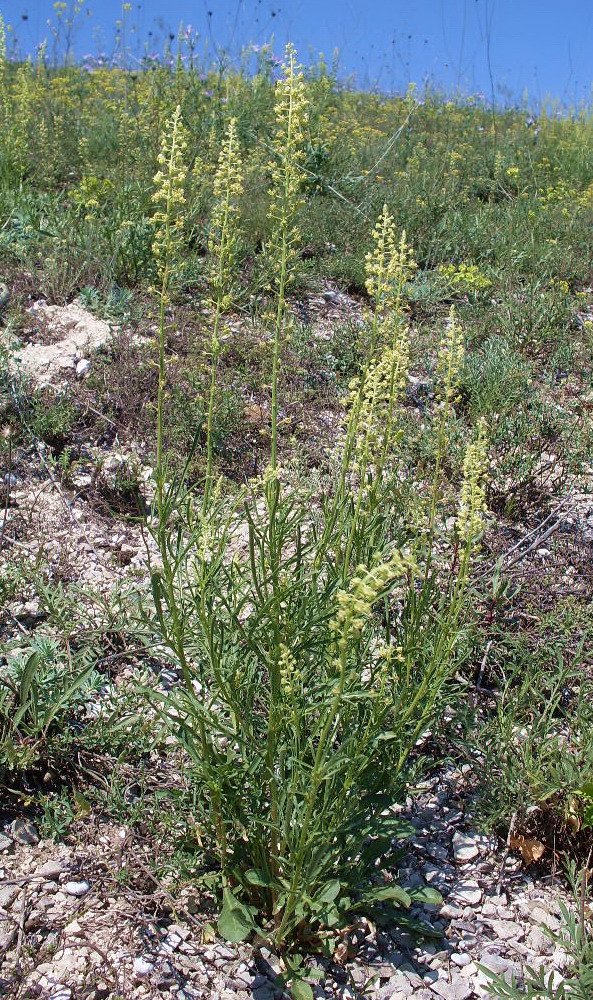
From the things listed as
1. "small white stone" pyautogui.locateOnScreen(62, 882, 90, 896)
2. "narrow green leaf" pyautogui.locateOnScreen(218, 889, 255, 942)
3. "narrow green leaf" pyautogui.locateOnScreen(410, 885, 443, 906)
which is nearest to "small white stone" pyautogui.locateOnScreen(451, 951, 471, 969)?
"narrow green leaf" pyautogui.locateOnScreen(410, 885, 443, 906)

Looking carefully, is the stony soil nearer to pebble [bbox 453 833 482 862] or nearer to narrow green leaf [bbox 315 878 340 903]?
pebble [bbox 453 833 482 862]

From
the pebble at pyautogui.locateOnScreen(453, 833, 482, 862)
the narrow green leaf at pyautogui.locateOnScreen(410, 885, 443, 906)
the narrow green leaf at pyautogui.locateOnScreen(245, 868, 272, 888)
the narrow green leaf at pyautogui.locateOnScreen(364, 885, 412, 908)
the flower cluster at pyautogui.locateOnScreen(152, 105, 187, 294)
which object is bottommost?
the pebble at pyautogui.locateOnScreen(453, 833, 482, 862)

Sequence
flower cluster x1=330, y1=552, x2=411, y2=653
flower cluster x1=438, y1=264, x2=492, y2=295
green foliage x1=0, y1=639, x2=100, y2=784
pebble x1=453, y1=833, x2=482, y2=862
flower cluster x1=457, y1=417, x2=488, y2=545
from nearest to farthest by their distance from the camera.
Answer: flower cluster x1=330, y1=552, x2=411, y2=653, flower cluster x1=457, y1=417, x2=488, y2=545, green foliage x1=0, y1=639, x2=100, y2=784, pebble x1=453, y1=833, x2=482, y2=862, flower cluster x1=438, y1=264, x2=492, y2=295

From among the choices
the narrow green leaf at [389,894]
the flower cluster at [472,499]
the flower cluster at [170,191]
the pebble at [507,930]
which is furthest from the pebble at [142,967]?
the flower cluster at [170,191]

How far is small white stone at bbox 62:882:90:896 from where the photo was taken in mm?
2229

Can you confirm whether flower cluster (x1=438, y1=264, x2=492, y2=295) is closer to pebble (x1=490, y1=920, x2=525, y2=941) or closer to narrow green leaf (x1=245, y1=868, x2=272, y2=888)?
pebble (x1=490, y1=920, x2=525, y2=941)

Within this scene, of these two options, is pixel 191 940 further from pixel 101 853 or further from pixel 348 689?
pixel 348 689

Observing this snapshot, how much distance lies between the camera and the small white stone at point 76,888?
7.31ft

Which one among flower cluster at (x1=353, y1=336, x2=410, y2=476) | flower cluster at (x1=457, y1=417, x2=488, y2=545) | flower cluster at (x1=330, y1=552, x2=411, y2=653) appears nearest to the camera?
flower cluster at (x1=330, y1=552, x2=411, y2=653)

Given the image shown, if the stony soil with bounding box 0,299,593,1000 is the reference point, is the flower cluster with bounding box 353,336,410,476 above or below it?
above

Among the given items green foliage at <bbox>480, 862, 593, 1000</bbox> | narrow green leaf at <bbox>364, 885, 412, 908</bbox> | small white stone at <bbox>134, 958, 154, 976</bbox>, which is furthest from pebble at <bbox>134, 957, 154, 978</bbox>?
green foliage at <bbox>480, 862, 593, 1000</bbox>

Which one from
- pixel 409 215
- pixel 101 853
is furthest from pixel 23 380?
pixel 409 215

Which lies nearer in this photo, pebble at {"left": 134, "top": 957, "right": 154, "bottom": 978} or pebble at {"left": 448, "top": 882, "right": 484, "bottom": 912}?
pebble at {"left": 134, "top": 957, "right": 154, "bottom": 978}

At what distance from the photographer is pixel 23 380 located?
13.2 ft
